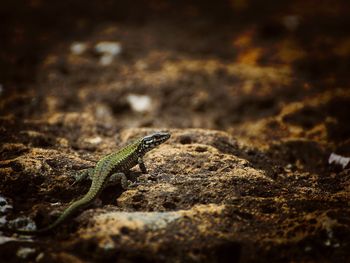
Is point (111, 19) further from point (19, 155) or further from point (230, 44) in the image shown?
point (19, 155)

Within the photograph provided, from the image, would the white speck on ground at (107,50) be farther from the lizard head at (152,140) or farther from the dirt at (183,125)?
the lizard head at (152,140)

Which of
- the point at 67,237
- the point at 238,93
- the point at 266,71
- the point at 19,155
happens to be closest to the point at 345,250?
the point at 67,237

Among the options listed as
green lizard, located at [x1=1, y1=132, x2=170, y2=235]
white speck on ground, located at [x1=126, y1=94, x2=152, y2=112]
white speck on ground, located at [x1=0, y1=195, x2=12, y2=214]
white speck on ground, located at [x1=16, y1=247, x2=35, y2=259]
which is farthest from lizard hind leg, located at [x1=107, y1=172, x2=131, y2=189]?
white speck on ground, located at [x1=126, y1=94, x2=152, y2=112]

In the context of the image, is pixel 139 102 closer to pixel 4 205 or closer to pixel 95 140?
pixel 95 140

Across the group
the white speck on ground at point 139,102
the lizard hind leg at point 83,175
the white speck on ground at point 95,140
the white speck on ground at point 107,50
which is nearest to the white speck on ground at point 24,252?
the lizard hind leg at point 83,175

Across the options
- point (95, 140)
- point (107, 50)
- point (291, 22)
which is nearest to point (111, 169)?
point (95, 140)
